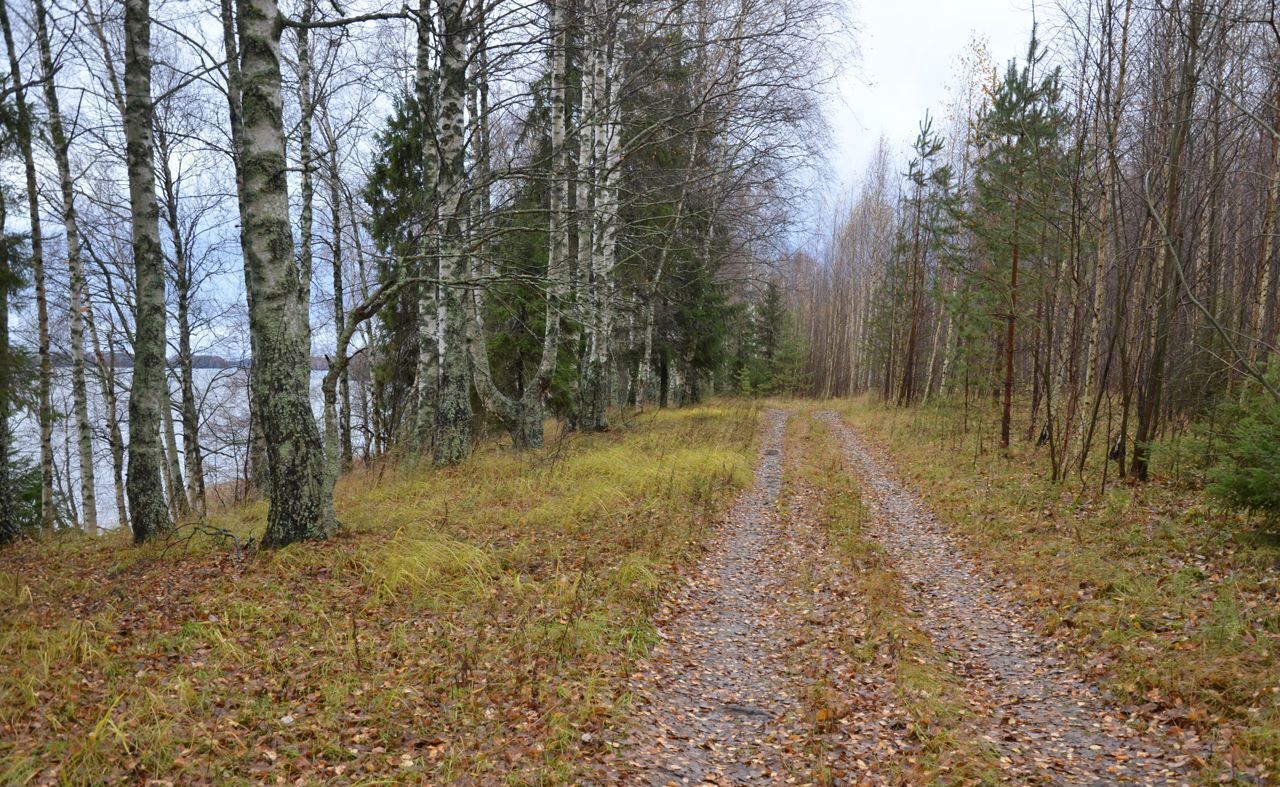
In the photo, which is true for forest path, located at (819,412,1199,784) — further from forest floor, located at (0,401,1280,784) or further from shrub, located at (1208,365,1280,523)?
shrub, located at (1208,365,1280,523)

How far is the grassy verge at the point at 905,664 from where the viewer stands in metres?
3.99

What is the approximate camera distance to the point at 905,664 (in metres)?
5.25

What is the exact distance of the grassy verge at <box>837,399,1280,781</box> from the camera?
4375mm

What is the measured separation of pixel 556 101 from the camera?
468 inches

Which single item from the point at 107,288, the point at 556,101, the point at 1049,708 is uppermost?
the point at 556,101

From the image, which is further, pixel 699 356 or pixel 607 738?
pixel 699 356

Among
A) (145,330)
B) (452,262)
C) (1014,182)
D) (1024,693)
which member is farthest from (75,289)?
(1014,182)

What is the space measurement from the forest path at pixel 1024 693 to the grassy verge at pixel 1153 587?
0.66ft

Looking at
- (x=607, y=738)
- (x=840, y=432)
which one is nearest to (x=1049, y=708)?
Result: (x=607, y=738)

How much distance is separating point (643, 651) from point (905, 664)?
2026 mm

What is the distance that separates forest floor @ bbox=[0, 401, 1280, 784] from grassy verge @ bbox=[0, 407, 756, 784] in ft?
0.07

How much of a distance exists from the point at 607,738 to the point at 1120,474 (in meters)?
9.81

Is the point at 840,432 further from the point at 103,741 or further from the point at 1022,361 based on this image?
the point at 103,741

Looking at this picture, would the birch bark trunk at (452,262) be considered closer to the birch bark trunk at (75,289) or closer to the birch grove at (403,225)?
the birch grove at (403,225)
